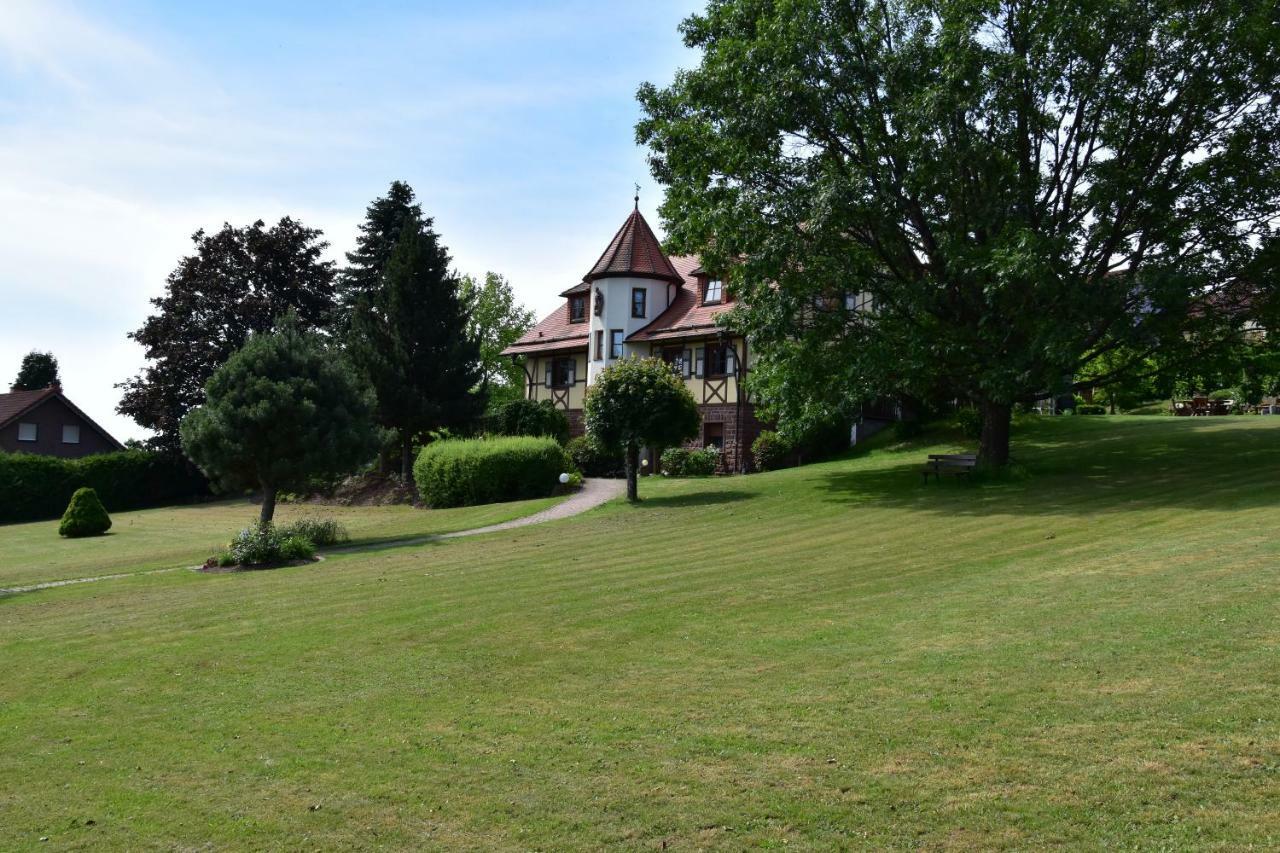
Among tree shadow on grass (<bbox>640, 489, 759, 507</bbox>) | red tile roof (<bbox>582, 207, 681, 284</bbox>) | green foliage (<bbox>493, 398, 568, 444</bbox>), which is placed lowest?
tree shadow on grass (<bbox>640, 489, 759, 507</bbox>)

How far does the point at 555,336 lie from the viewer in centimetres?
5184

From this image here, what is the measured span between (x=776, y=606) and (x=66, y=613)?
1123cm

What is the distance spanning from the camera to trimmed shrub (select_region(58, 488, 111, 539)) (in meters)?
35.2

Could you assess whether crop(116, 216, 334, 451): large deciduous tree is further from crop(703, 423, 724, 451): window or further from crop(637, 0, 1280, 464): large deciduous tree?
crop(637, 0, 1280, 464): large deciduous tree

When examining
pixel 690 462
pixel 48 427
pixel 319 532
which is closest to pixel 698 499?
pixel 319 532

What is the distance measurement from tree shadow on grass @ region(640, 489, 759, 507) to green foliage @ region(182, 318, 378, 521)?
8469 mm

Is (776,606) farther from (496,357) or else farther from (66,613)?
(496,357)

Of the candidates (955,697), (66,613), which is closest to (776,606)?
(955,697)

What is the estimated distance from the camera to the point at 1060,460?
29.2m

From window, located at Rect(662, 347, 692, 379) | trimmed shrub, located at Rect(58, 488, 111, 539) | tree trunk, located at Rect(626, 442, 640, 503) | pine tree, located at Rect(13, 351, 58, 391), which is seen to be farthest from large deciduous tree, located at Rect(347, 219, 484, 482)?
pine tree, located at Rect(13, 351, 58, 391)

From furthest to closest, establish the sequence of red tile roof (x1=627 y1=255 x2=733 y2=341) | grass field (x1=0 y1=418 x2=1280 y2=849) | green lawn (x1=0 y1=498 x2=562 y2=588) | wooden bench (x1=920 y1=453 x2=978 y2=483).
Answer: red tile roof (x1=627 y1=255 x2=733 y2=341) → wooden bench (x1=920 y1=453 x2=978 y2=483) → green lawn (x1=0 y1=498 x2=562 y2=588) → grass field (x1=0 y1=418 x2=1280 y2=849)

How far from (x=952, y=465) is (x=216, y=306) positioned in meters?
45.0

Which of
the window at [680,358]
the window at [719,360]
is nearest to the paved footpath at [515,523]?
the window at [719,360]

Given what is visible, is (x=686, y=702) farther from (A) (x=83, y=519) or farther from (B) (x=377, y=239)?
(B) (x=377, y=239)
